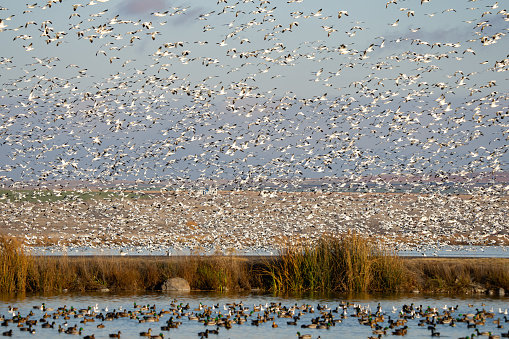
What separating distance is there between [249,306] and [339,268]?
18.9 ft

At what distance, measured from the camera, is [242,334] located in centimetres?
2656

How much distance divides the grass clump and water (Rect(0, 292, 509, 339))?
2.67 ft

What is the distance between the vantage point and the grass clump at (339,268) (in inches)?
1398

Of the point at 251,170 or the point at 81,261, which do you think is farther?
the point at 251,170

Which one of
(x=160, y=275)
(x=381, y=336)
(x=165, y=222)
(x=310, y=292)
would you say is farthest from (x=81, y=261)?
(x=165, y=222)

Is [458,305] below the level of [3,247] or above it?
below

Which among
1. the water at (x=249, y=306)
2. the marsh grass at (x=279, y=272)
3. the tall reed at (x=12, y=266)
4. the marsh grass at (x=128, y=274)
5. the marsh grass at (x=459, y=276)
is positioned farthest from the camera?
the marsh grass at (x=459, y=276)

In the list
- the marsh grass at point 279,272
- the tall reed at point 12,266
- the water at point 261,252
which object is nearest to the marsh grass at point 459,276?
the marsh grass at point 279,272

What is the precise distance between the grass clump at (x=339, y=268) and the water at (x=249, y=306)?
32.0 inches

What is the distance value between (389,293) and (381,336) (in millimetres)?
10290

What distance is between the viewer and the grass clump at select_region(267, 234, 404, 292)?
3550cm

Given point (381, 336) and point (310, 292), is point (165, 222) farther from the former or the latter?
point (381, 336)

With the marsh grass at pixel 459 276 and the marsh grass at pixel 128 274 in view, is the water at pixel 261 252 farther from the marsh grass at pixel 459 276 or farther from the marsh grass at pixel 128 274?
the marsh grass at pixel 459 276

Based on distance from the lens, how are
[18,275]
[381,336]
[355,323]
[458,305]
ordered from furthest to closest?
[18,275], [458,305], [355,323], [381,336]
